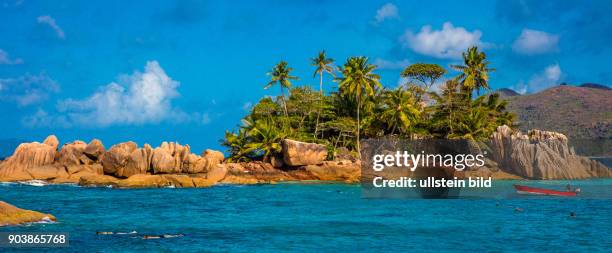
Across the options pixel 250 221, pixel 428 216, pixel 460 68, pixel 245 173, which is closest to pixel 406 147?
pixel 460 68

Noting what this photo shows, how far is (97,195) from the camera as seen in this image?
2302 inches

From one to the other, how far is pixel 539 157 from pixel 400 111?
18651 millimetres

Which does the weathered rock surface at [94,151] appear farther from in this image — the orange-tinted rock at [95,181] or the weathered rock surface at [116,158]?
the orange-tinted rock at [95,181]

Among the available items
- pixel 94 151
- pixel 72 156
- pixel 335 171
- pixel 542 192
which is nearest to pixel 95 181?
pixel 94 151

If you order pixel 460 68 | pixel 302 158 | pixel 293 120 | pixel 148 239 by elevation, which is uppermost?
pixel 460 68

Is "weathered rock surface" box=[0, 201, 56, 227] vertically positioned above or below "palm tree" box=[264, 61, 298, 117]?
below

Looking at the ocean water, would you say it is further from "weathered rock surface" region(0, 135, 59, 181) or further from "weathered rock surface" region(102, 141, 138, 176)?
"weathered rock surface" region(0, 135, 59, 181)

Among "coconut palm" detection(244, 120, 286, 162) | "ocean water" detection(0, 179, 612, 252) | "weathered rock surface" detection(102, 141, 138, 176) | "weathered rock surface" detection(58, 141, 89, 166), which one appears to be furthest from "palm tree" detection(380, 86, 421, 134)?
"weathered rock surface" detection(58, 141, 89, 166)

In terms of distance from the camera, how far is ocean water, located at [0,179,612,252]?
31.9 m

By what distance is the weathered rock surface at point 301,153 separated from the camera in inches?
3041

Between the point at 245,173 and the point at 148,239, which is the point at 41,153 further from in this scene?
the point at 148,239

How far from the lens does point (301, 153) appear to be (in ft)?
254

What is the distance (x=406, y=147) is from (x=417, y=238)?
53847 mm

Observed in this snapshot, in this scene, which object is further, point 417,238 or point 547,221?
point 547,221
